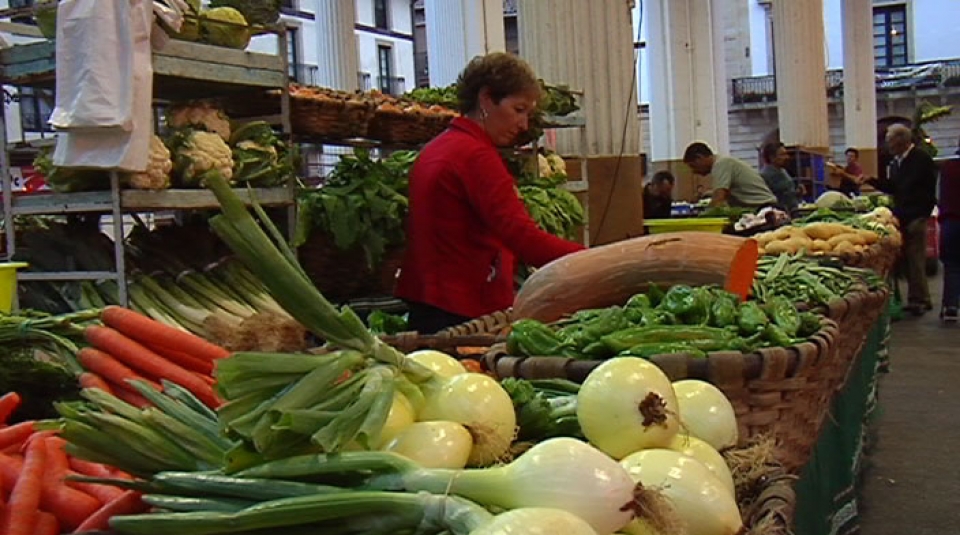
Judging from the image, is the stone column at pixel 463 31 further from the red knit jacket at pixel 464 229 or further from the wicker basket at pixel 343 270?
the red knit jacket at pixel 464 229

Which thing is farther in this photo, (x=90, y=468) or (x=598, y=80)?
(x=598, y=80)

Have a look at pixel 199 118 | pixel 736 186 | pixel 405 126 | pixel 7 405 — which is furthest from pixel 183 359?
pixel 736 186

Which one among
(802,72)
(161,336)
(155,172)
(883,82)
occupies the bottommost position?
(161,336)

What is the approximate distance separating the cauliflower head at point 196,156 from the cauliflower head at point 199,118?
145 mm

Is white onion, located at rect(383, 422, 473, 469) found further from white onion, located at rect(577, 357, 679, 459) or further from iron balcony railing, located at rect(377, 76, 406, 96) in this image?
iron balcony railing, located at rect(377, 76, 406, 96)

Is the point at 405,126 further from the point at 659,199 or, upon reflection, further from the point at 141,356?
the point at 659,199

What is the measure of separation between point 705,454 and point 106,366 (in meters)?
1.28

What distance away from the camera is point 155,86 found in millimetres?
4746

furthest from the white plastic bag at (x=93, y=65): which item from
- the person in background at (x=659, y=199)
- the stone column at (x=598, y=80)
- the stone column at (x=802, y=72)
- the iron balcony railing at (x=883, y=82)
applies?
the iron balcony railing at (x=883, y=82)

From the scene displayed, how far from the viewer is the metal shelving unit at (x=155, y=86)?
3.98 meters

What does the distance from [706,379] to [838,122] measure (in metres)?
39.5

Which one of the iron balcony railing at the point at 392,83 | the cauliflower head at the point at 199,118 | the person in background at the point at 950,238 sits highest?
the iron balcony railing at the point at 392,83

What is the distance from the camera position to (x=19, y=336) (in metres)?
2.53

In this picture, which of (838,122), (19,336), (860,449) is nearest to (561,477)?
(19,336)
